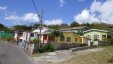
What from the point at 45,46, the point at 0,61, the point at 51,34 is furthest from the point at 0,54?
the point at 51,34

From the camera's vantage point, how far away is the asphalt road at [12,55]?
1558mm

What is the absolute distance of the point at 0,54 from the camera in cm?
156

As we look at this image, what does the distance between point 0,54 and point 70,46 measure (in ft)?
126

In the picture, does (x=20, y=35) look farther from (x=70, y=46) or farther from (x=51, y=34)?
(x=70, y=46)

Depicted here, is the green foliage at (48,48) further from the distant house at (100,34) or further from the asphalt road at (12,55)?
the asphalt road at (12,55)

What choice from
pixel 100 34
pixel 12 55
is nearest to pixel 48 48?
pixel 100 34

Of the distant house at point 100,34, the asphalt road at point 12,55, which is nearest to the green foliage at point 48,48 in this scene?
the distant house at point 100,34

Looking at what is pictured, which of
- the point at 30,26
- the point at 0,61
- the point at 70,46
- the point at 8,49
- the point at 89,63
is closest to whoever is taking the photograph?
the point at 0,61

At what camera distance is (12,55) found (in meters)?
1.61

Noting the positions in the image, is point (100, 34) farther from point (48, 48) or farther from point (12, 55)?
point (12, 55)

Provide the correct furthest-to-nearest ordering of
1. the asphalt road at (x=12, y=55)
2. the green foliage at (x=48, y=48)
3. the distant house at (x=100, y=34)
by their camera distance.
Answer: the distant house at (x=100, y=34) → the green foliage at (x=48, y=48) → the asphalt road at (x=12, y=55)

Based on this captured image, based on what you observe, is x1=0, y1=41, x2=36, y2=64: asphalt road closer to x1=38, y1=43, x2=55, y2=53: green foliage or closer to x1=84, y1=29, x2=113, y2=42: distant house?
x1=38, y1=43, x2=55, y2=53: green foliage

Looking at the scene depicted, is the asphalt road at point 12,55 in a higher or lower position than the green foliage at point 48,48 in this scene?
higher

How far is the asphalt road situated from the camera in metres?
1.56
